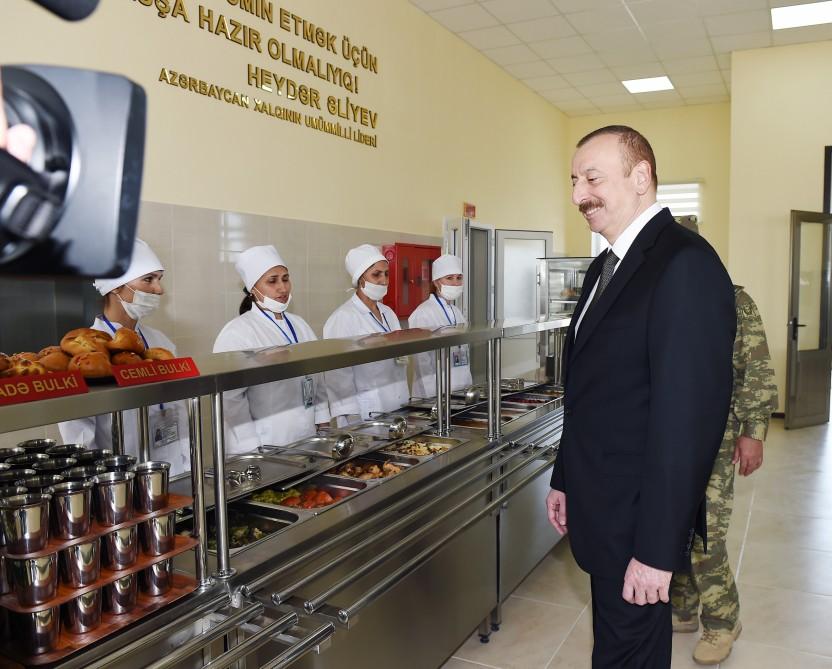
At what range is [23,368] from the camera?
114 centimetres

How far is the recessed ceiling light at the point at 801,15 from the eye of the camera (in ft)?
18.2

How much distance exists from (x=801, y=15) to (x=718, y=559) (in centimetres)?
518

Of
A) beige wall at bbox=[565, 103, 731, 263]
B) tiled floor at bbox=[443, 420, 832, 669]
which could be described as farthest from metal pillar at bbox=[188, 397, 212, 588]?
beige wall at bbox=[565, 103, 731, 263]

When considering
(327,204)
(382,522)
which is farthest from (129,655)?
(327,204)

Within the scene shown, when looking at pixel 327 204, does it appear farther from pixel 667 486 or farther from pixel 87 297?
pixel 667 486

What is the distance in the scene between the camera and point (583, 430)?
159 centimetres

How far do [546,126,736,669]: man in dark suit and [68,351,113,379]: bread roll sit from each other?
0.97 metres

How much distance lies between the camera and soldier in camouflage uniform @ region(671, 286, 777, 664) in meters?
2.44

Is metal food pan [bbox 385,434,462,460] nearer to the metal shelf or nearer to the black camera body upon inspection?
the metal shelf

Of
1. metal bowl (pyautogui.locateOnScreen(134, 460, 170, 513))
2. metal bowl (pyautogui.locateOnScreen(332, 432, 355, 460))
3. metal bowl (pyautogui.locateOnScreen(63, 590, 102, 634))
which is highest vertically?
metal bowl (pyautogui.locateOnScreen(134, 460, 170, 513))

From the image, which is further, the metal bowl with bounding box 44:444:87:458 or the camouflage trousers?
the camouflage trousers

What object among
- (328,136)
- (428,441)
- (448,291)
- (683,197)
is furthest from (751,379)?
(683,197)

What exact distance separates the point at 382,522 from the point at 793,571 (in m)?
2.44

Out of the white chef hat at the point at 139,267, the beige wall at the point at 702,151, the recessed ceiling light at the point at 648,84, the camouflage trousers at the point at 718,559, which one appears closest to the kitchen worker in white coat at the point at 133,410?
the white chef hat at the point at 139,267
